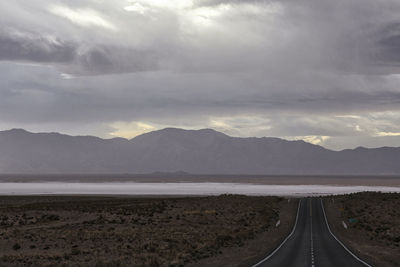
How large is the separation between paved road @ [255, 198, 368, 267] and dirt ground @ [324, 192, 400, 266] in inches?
67.3

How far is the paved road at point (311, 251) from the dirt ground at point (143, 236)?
2037 mm

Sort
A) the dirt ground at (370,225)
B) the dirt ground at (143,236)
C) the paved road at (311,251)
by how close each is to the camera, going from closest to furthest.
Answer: the paved road at (311,251) → the dirt ground at (143,236) → the dirt ground at (370,225)

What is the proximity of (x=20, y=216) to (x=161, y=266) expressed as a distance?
46.6m

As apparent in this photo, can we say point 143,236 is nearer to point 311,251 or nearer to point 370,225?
point 311,251

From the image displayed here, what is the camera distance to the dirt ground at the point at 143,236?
4103 cm

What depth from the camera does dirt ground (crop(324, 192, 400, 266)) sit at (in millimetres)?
47213

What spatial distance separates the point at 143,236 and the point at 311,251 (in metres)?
19.6

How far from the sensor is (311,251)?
145 ft

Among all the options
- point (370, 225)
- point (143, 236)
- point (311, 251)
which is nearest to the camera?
point (311, 251)

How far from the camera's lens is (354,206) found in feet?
324

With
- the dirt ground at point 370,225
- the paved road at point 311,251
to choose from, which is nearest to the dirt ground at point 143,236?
the paved road at point 311,251

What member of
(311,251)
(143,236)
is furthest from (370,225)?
A: (143,236)

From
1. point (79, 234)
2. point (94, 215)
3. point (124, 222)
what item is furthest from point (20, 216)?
point (79, 234)

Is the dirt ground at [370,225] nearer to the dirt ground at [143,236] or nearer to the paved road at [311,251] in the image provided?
the paved road at [311,251]
